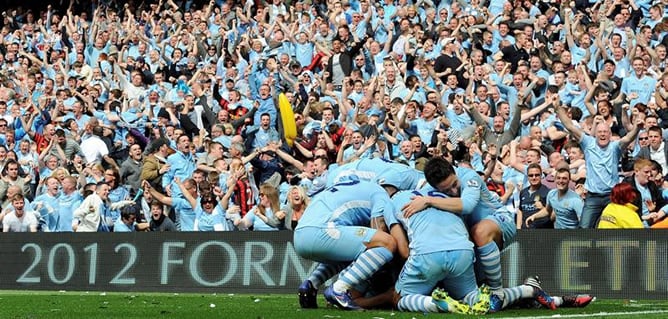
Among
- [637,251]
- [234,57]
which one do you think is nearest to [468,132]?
[637,251]

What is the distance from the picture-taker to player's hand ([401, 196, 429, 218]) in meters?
11.5

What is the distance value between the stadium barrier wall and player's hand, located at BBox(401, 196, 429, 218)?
411cm

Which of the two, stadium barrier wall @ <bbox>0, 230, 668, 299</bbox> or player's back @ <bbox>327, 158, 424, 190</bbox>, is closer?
player's back @ <bbox>327, 158, 424, 190</bbox>

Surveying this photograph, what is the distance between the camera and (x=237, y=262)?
17.5 metres

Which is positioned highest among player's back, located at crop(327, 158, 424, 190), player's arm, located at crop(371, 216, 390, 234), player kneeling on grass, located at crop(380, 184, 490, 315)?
player's back, located at crop(327, 158, 424, 190)

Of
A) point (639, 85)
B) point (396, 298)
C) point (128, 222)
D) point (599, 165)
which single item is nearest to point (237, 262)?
point (128, 222)

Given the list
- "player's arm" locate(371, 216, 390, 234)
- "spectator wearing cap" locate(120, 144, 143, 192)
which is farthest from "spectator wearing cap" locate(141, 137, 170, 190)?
"player's arm" locate(371, 216, 390, 234)

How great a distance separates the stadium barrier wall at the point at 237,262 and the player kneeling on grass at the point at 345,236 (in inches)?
143

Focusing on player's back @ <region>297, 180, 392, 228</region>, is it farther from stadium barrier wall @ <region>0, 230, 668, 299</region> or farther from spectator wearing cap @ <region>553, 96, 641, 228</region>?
spectator wearing cap @ <region>553, 96, 641, 228</region>

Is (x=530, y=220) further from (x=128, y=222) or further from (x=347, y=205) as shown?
(x=128, y=222)

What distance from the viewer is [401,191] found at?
40.6ft

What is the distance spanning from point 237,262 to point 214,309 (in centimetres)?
472

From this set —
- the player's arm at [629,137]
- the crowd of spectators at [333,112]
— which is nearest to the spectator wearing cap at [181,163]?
the crowd of spectators at [333,112]

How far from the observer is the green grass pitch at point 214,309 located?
11408 mm
